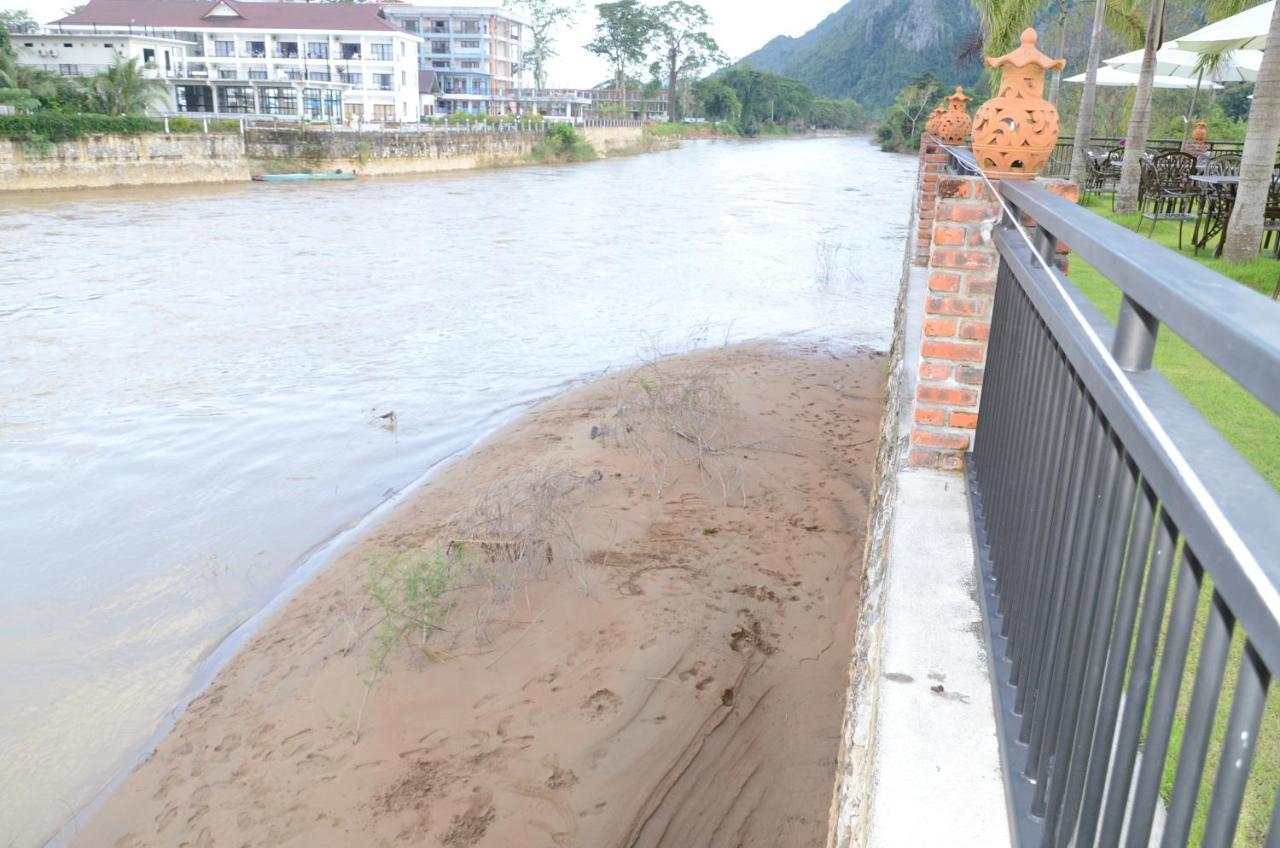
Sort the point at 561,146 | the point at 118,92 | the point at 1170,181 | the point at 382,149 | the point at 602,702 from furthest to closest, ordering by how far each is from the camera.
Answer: the point at 561,146 → the point at 382,149 → the point at 118,92 → the point at 1170,181 → the point at 602,702

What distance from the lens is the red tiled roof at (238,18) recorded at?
61.6 m

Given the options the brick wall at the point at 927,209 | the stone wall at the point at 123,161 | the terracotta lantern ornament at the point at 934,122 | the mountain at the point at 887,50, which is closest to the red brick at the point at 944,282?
the brick wall at the point at 927,209

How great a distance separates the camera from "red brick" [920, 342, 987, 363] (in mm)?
3953

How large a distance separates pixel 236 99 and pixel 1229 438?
2368 inches

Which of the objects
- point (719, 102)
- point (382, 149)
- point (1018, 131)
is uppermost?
point (719, 102)

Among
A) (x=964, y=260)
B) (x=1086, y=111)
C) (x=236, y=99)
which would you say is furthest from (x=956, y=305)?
(x=236, y=99)

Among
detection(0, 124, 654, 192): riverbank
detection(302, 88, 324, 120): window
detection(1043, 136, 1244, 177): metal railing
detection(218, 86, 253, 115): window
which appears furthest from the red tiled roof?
detection(1043, 136, 1244, 177): metal railing

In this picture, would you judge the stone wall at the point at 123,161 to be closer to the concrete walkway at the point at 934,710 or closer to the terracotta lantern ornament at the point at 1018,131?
the terracotta lantern ornament at the point at 1018,131

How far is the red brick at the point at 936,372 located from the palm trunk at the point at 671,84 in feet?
359

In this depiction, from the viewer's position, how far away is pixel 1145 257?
56.5 inches

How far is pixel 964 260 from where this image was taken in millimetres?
3832

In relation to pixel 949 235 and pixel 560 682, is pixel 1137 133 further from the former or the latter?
pixel 560 682

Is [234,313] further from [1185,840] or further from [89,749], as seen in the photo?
[1185,840]

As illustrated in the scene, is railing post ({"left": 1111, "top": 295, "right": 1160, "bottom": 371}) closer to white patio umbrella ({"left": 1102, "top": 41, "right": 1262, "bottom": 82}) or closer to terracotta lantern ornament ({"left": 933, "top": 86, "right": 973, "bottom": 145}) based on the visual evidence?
terracotta lantern ornament ({"left": 933, "top": 86, "right": 973, "bottom": 145})
